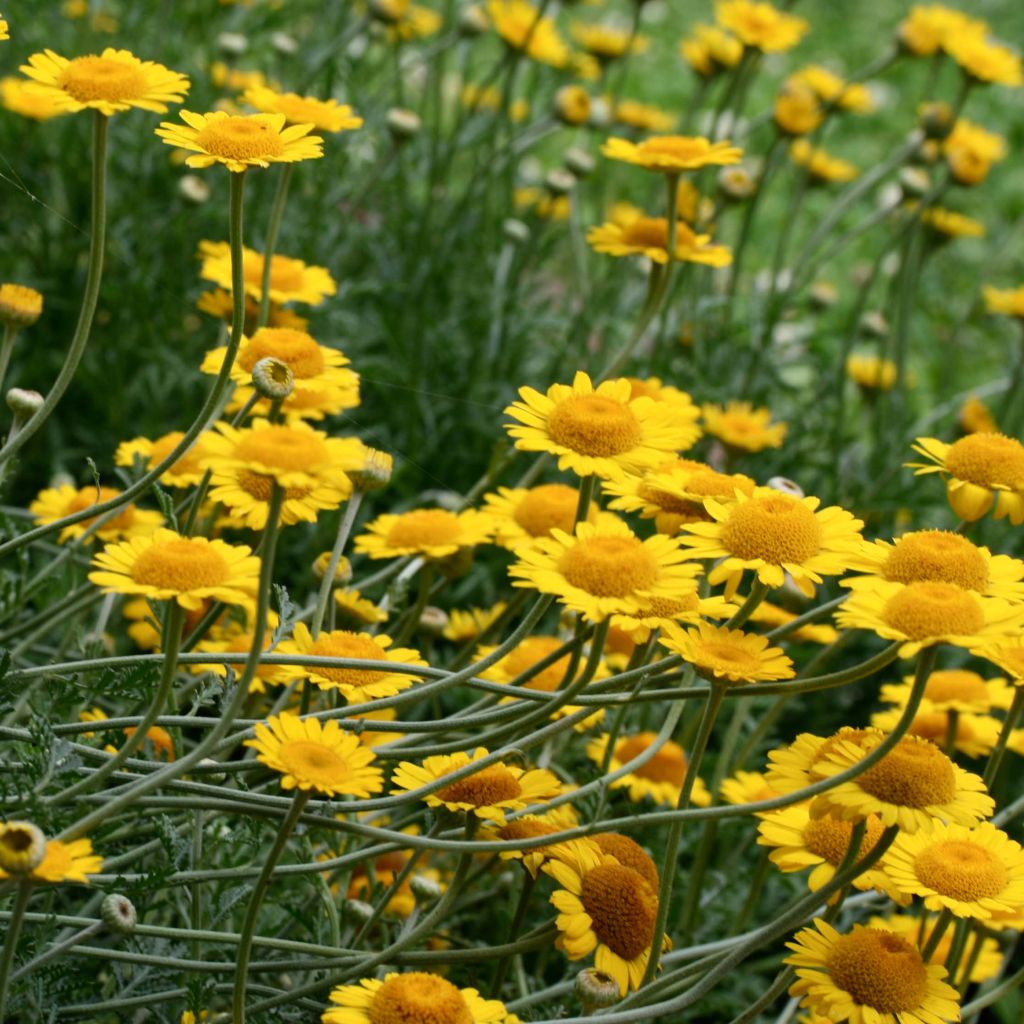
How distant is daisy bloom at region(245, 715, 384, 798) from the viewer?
1.50 metres

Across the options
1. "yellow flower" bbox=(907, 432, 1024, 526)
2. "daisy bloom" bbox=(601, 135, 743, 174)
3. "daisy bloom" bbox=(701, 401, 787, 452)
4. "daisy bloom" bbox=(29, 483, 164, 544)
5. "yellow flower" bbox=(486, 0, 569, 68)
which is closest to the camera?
"yellow flower" bbox=(907, 432, 1024, 526)

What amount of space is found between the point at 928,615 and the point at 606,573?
296 millimetres

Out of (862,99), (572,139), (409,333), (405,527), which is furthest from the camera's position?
(572,139)

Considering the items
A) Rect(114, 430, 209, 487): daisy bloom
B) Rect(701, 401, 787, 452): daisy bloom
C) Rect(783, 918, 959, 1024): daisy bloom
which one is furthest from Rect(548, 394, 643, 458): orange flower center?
Rect(701, 401, 787, 452): daisy bloom

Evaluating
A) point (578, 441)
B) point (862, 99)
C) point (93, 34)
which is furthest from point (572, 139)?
point (578, 441)

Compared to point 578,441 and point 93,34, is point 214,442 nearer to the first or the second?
point 578,441

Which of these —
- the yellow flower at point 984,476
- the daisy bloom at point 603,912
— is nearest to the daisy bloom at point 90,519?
the daisy bloom at point 603,912

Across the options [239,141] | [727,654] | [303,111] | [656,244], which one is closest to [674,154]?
[656,244]

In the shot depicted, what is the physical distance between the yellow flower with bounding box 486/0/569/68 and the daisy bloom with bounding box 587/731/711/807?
5.91 feet

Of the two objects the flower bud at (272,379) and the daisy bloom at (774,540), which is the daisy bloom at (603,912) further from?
the flower bud at (272,379)

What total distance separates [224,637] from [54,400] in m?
0.62

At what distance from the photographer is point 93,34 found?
3699mm

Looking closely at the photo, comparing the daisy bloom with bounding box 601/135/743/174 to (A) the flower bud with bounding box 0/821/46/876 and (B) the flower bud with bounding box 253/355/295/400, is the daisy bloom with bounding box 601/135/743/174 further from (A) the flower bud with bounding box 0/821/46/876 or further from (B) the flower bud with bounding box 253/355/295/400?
(A) the flower bud with bounding box 0/821/46/876

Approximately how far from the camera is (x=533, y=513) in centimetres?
216
